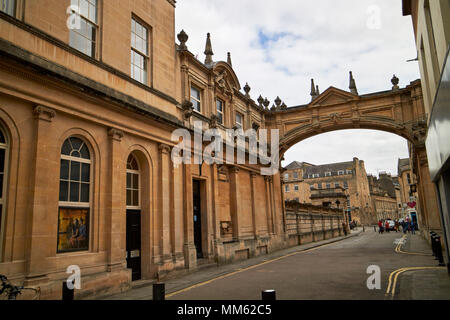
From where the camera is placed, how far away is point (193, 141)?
47.7 ft

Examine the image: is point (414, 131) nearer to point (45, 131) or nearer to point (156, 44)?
point (156, 44)

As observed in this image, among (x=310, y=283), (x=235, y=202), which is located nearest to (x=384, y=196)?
(x=235, y=202)

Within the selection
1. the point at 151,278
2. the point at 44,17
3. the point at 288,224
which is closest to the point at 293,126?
the point at 288,224

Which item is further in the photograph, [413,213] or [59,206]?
[413,213]

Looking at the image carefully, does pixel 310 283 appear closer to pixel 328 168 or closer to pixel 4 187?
pixel 4 187

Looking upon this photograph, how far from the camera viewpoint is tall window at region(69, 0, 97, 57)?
386 inches

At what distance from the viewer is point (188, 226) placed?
44.0 feet

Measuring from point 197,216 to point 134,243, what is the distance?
4448 mm

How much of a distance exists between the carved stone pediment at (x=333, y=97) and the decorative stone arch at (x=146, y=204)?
46.4ft

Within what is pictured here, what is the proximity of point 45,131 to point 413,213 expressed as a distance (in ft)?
231

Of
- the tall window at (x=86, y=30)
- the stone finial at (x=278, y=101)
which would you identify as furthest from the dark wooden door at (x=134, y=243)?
the stone finial at (x=278, y=101)

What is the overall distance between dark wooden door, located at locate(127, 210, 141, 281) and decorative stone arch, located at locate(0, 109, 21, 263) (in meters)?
4.09

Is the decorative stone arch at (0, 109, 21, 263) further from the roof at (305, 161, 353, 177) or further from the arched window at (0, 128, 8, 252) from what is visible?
the roof at (305, 161, 353, 177)

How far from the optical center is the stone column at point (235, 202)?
1802 cm
